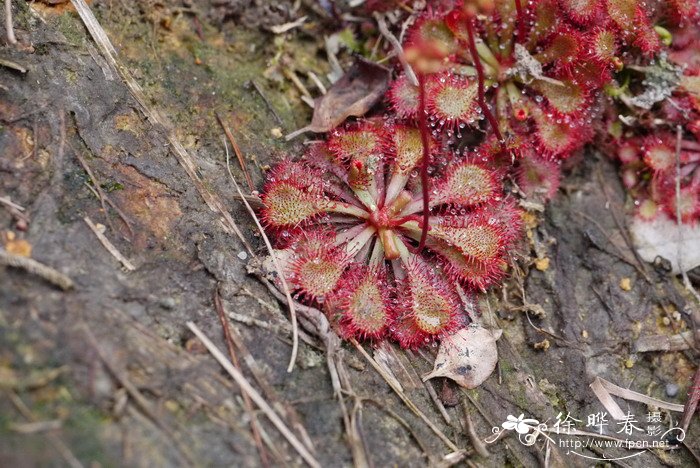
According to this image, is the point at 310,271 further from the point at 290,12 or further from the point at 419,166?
the point at 290,12

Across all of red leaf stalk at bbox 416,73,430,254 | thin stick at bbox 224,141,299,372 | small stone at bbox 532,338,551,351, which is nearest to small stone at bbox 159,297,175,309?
thin stick at bbox 224,141,299,372

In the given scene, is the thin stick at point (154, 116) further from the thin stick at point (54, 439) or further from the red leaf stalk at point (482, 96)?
the red leaf stalk at point (482, 96)

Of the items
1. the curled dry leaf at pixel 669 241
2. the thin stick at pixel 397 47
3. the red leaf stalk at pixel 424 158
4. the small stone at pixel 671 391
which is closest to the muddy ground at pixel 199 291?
the small stone at pixel 671 391

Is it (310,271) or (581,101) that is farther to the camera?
(581,101)

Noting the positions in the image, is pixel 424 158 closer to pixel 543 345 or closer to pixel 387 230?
pixel 387 230

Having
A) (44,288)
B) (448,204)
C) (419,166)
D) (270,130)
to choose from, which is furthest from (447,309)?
(44,288)
